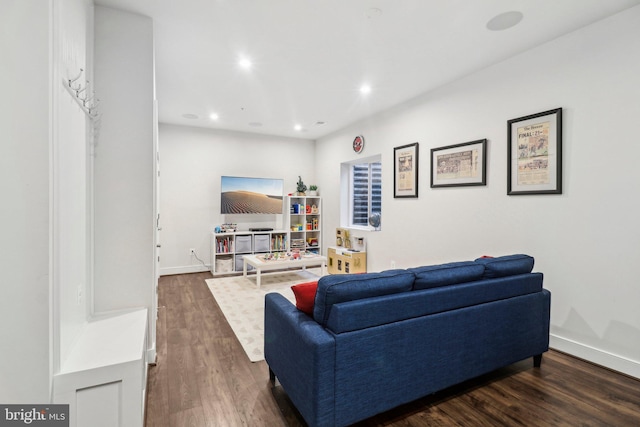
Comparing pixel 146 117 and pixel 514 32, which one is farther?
pixel 514 32

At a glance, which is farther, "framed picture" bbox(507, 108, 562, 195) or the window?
the window

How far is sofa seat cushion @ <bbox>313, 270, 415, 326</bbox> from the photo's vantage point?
1.67 metres

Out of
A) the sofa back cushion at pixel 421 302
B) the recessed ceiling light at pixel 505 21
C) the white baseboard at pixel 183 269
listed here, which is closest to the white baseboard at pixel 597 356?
the sofa back cushion at pixel 421 302

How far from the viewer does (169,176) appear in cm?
566

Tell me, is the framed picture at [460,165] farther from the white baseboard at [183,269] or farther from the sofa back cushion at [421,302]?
the white baseboard at [183,269]

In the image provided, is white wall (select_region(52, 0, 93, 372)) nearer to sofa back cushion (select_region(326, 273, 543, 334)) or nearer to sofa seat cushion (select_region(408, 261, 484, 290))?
sofa back cushion (select_region(326, 273, 543, 334))

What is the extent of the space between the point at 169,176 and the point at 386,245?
13.5 feet

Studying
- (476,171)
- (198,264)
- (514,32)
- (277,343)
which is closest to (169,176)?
(198,264)

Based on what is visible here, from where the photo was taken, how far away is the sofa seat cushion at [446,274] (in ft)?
6.31

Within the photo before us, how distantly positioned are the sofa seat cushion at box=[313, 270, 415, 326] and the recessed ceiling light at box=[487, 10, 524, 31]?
2278 mm

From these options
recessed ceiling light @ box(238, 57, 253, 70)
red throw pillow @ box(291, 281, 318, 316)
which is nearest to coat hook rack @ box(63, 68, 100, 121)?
recessed ceiling light @ box(238, 57, 253, 70)

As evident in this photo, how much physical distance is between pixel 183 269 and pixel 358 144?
4013mm

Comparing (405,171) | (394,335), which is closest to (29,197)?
(394,335)

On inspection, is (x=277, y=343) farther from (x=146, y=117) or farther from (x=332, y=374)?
(x=146, y=117)
